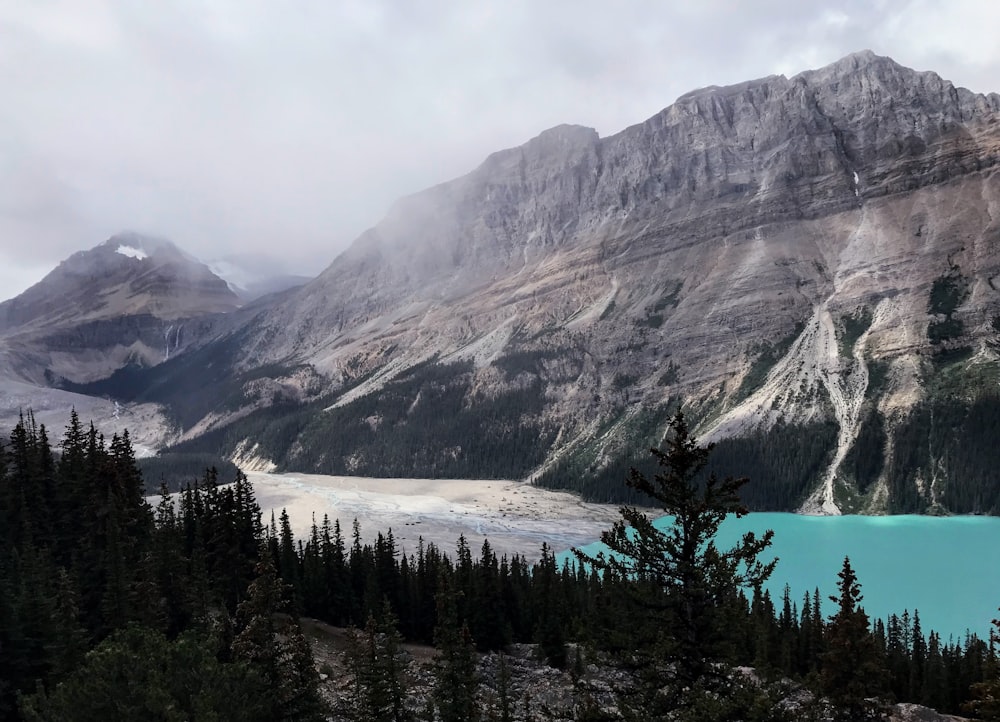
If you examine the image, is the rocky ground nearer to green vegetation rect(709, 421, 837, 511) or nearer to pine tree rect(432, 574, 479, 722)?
pine tree rect(432, 574, 479, 722)

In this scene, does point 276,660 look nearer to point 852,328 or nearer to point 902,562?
point 902,562

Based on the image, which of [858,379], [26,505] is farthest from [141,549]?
[858,379]

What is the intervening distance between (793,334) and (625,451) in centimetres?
5877

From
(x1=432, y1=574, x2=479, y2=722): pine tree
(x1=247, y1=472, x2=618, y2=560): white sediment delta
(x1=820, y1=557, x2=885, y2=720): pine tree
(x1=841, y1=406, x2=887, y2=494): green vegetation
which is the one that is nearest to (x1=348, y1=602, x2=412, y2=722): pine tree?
(x1=432, y1=574, x2=479, y2=722): pine tree

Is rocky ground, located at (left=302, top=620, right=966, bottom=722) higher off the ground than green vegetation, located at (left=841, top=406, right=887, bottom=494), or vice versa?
green vegetation, located at (left=841, top=406, right=887, bottom=494)

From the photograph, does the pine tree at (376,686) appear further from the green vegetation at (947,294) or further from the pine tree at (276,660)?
the green vegetation at (947,294)

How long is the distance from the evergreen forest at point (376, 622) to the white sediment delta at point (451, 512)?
47732mm

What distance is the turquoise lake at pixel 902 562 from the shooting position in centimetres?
8384

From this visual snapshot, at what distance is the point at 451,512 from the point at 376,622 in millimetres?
112427

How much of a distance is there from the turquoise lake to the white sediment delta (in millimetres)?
12414

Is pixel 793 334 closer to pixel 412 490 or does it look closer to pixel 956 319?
pixel 956 319

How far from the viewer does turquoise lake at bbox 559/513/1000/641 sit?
3301 inches

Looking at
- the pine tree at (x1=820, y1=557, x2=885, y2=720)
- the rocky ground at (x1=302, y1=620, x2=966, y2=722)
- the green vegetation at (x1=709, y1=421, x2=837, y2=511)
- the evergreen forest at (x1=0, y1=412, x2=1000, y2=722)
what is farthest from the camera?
the green vegetation at (x1=709, y1=421, x2=837, y2=511)

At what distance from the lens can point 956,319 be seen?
172750 millimetres
